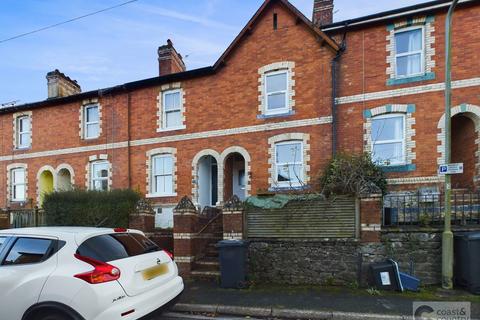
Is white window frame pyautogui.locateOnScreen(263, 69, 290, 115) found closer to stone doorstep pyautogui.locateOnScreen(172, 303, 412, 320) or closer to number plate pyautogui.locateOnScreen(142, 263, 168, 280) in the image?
stone doorstep pyautogui.locateOnScreen(172, 303, 412, 320)

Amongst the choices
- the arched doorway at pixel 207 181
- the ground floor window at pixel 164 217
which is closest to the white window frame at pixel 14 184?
the ground floor window at pixel 164 217

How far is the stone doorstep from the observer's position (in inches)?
207

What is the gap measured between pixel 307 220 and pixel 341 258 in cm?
111

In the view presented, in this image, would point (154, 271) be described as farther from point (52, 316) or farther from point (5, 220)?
point (5, 220)

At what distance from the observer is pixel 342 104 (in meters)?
11.9

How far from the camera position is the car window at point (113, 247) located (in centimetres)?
414

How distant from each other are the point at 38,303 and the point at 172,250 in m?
5.23

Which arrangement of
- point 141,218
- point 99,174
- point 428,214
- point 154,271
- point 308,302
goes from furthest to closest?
point 99,174
point 141,218
point 428,214
point 308,302
point 154,271

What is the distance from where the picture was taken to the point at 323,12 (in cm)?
1332

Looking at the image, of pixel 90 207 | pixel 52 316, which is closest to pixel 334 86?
pixel 90 207

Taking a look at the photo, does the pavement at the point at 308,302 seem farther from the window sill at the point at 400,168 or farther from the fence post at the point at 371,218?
the window sill at the point at 400,168

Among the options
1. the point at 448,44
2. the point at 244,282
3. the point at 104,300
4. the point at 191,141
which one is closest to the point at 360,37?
the point at 448,44

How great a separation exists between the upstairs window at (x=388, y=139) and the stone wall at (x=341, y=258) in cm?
450

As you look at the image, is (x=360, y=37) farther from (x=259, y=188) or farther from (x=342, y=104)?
(x=259, y=188)
